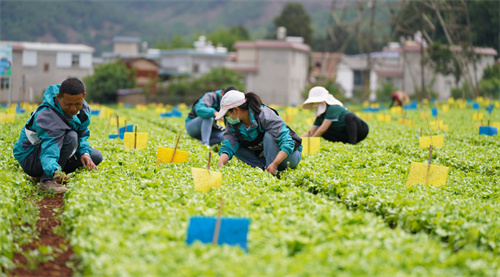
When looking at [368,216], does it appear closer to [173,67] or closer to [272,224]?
[272,224]

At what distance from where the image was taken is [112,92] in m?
48.5

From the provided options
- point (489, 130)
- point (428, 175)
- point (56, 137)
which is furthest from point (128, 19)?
point (428, 175)

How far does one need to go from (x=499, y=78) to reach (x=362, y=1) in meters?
10.6

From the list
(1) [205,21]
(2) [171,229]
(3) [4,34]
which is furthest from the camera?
(1) [205,21]

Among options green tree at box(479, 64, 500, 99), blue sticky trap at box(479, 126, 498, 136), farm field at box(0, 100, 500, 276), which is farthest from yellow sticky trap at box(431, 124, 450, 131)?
green tree at box(479, 64, 500, 99)

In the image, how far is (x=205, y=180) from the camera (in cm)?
605

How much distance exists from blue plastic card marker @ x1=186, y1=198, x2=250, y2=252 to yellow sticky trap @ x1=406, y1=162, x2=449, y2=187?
299 cm

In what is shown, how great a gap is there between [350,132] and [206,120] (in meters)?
2.72

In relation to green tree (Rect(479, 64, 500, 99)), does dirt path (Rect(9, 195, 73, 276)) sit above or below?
below

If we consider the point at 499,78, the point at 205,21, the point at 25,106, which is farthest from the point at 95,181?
the point at 205,21

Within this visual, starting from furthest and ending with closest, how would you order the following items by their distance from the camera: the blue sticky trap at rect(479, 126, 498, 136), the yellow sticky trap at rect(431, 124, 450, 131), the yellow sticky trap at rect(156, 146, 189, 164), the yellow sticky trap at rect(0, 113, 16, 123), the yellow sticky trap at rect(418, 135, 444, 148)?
the yellow sticky trap at rect(431, 124, 450, 131) < the yellow sticky trap at rect(0, 113, 16, 123) < the blue sticky trap at rect(479, 126, 498, 136) < the yellow sticky trap at rect(418, 135, 444, 148) < the yellow sticky trap at rect(156, 146, 189, 164)

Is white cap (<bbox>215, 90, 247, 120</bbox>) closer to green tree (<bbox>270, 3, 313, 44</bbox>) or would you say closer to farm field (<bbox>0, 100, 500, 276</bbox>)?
farm field (<bbox>0, 100, 500, 276</bbox>)

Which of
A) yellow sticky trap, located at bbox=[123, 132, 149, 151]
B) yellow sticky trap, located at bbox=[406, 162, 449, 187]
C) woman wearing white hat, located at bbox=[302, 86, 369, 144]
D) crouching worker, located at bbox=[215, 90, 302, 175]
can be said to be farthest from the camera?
woman wearing white hat, located at bbox=[302, 86, 369, 144]

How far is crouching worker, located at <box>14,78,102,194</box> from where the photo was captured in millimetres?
6531
